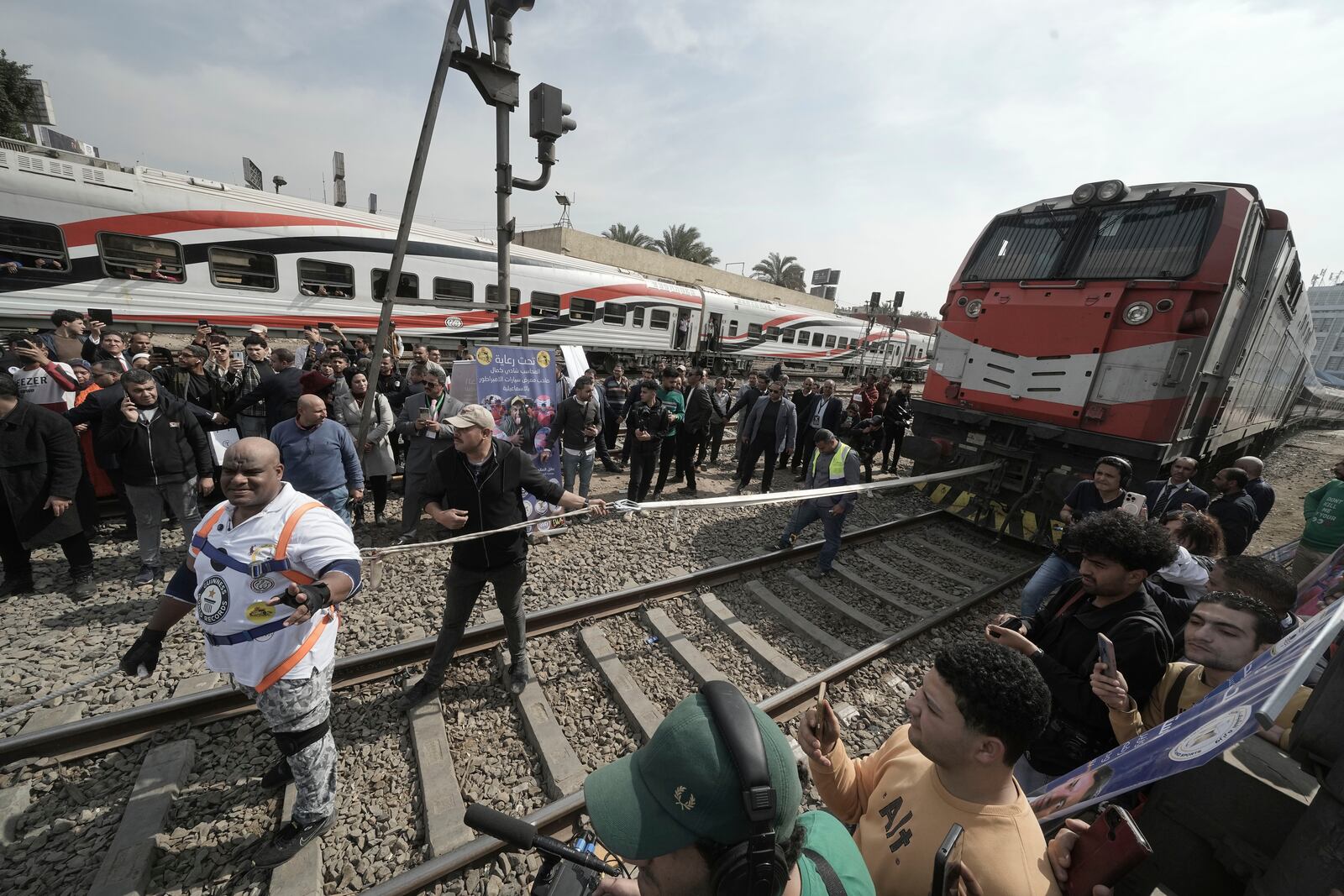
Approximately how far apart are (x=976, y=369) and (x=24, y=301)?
15.5m

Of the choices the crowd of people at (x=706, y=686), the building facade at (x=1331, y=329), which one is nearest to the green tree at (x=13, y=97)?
the crowd of people at (x=706, y=686)

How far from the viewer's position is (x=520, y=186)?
5332 mm

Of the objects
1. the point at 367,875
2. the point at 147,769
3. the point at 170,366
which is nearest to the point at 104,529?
the point at 170,366

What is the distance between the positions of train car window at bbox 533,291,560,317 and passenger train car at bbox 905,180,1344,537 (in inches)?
462

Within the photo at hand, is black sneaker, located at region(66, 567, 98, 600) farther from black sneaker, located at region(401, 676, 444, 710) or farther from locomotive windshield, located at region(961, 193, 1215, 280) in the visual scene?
locomotive windshield, located at region(961, 193, 1215, 280)

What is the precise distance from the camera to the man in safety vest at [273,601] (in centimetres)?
233

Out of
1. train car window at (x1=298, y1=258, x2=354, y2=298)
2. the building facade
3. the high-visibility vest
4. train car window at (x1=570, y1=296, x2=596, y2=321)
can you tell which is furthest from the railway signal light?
the building facade

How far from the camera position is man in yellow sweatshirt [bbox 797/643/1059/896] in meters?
1.42

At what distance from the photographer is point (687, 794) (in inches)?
39.6

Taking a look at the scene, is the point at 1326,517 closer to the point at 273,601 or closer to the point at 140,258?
the point at 273,601

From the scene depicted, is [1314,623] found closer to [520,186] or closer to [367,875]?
[367,875]

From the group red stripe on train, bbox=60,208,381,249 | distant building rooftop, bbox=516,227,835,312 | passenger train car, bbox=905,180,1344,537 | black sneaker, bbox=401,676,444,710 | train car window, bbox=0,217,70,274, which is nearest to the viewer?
black sneaker, bbox=401,676,444,710

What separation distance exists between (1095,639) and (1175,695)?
32cm

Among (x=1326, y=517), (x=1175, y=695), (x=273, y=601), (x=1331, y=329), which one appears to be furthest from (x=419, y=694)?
(x=1331, y=329)
